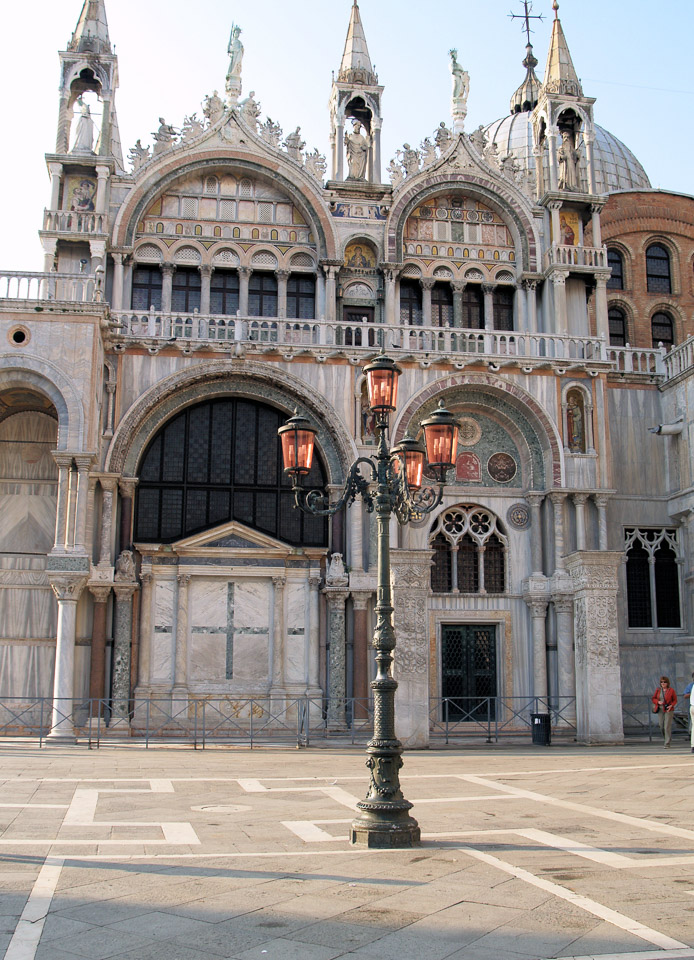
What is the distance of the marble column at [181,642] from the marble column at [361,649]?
165 inches

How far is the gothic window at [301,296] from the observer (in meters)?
28.4

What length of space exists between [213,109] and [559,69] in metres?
10.8

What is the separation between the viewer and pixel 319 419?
25859 mm

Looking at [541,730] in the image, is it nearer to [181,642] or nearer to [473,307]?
[181,642]

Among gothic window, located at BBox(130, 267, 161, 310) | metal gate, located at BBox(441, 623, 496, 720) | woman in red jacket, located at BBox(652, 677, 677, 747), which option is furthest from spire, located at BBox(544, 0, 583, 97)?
woman in red jacket, located at BBox(652, 677, 677, 747)

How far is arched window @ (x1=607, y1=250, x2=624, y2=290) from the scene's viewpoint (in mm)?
38531

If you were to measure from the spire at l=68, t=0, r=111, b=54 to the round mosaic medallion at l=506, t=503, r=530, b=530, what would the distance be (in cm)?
1716

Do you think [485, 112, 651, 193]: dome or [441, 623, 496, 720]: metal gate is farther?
[485, 112, 651, 193]: dome

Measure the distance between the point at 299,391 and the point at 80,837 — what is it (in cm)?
1658

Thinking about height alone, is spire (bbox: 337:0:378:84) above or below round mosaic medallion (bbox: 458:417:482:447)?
above

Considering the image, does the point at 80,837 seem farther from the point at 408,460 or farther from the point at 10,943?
the point at 408,460

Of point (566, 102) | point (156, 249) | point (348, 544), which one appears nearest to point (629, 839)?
point (348, 544)

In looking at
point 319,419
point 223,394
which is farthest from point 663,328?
point 223,394

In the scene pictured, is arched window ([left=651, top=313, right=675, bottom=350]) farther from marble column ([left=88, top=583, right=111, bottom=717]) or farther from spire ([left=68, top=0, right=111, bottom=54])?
marble column ([left=88, top=583, right=111, bottom=717])
